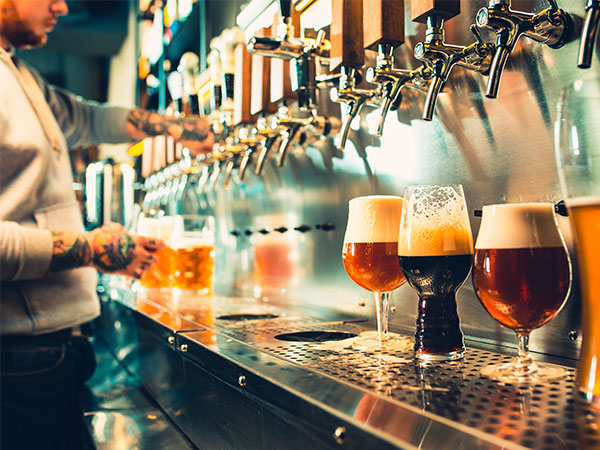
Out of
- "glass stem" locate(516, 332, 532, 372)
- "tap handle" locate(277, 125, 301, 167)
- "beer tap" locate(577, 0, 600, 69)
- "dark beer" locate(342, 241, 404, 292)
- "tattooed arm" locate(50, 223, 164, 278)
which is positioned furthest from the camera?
"tap handle" locate(277, 125, 301, 167)

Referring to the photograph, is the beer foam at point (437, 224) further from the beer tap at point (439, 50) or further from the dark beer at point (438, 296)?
the beer tap at point (439, 50)

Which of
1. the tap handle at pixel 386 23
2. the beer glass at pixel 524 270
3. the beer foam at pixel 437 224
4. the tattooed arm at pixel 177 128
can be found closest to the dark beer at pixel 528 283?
the beer glass at pixel 524 270

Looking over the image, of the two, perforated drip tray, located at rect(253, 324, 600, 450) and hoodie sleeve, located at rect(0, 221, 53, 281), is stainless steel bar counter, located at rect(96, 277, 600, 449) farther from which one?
hoodie sleeve, located at rect(0, 221, 53, 281)

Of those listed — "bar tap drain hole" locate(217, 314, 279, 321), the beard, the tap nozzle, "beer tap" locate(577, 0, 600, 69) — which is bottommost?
"bar tap drain hole" locate(217, 314, 279, 321)

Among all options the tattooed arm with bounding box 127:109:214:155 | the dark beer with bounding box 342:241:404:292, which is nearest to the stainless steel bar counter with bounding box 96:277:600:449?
the dark beer with bounding box 342:241:404:292

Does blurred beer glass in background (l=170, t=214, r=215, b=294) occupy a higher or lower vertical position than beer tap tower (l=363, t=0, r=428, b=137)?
lower

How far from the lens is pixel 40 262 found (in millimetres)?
1439

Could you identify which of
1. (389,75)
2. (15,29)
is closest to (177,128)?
(15,29)

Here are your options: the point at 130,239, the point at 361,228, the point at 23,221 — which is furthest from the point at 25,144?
the point at 361,228

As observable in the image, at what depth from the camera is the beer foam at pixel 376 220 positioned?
0.97 meters

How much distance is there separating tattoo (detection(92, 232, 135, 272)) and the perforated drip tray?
71cm

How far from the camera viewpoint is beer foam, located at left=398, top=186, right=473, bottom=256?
85cm

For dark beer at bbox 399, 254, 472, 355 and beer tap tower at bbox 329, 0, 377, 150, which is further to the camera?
beer tap tower at bbox 329, 0, 377, 150

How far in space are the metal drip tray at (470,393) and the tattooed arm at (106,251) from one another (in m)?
0.75
